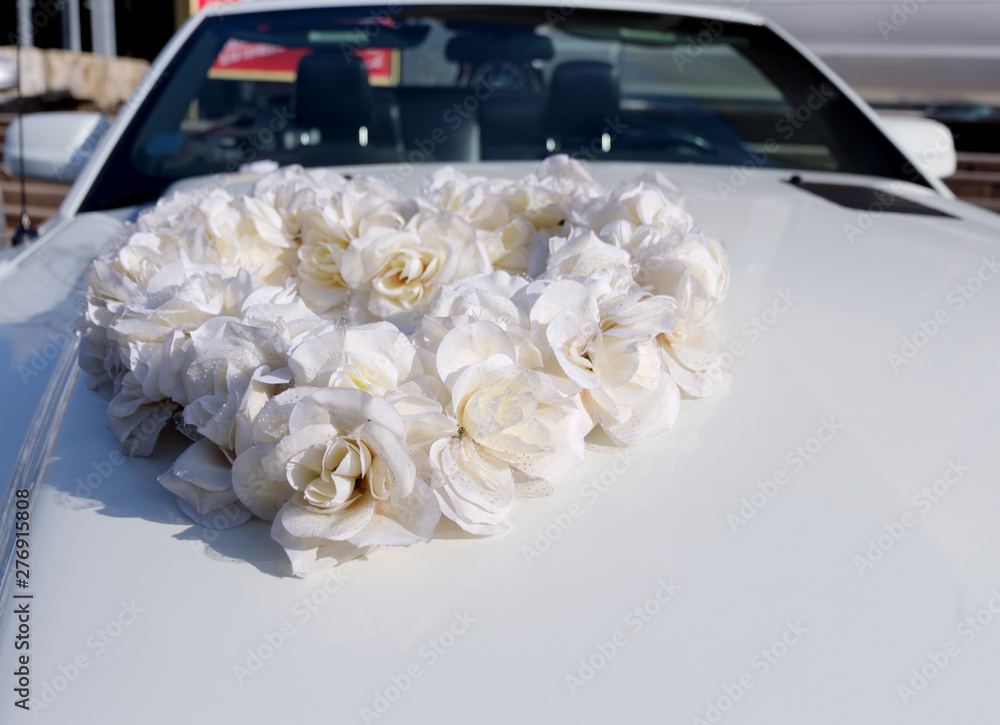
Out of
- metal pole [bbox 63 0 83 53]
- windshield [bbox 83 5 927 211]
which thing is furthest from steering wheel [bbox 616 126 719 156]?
metal pole [bbox 63 0 83 53]

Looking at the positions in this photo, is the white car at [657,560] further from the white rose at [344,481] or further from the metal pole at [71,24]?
the metal pole at [71,24]

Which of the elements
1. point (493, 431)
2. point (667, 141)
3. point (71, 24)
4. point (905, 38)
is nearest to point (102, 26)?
point (71, 24)

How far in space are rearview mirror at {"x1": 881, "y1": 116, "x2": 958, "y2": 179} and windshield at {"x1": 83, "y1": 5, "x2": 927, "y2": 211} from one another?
0.12m

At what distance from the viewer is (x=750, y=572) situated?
80 cm

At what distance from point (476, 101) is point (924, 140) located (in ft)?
3.95

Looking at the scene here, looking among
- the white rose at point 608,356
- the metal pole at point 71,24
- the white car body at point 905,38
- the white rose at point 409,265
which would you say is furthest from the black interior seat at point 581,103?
the metal pole at point 71,24

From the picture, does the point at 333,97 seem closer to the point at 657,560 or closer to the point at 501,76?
the point at 501,76

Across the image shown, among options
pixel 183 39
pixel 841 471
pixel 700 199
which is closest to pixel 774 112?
pixel 700 199

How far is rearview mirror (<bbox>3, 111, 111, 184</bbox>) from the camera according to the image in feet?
7.45

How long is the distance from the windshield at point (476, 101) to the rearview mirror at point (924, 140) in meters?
0.12

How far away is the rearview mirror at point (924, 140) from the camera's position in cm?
247

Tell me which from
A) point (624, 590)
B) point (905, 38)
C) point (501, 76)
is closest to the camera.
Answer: point (624, 590)

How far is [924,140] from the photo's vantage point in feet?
8.14

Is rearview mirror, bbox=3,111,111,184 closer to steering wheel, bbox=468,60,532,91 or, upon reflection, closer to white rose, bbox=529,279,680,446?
steering wheel, bbox=468,60,532,91
